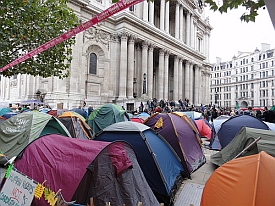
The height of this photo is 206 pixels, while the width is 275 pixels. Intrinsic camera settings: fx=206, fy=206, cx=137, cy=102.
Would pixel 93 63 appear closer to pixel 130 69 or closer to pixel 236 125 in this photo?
pixel 130 69

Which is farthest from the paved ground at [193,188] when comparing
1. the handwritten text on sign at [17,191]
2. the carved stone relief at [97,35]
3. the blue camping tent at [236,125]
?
the carved stone relief at [97,35]

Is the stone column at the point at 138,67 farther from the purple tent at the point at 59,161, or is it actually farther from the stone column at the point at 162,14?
the purple tent at the point at 59,161

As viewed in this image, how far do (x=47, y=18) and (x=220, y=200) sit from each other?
11141 millimetres

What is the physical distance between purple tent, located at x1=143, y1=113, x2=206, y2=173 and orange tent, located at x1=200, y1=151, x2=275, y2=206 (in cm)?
308

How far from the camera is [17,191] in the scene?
10.2ft

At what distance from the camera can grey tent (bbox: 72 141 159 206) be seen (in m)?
3.39

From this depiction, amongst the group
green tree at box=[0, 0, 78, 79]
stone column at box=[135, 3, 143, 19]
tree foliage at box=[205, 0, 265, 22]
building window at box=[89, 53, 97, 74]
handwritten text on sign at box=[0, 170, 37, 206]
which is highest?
stone column at box=[135, 3, 143, 19]

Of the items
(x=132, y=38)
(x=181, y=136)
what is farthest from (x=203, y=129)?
(x=132, y=38)

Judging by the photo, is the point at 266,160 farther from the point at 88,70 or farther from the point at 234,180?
the point at 88,70

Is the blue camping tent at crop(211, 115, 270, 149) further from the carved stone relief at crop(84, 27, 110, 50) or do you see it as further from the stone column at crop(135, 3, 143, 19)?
the stone column at crop(135, 3, 143, 19)

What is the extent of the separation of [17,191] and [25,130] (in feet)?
13.3

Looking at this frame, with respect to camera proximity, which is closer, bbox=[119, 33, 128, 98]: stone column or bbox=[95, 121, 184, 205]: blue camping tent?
bbox=[95, 121, 184, 205]: blue camping tent

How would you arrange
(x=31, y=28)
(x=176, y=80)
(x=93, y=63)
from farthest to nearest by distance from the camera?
1. (x=176, y=80)
2. (x=93, y=63)
3. (x=31, y=28)

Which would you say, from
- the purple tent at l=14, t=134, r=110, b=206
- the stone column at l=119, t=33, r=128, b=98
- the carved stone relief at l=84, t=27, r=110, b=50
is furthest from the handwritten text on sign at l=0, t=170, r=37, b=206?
the carved stone relief at l=84, t=27, r=110, b=50
